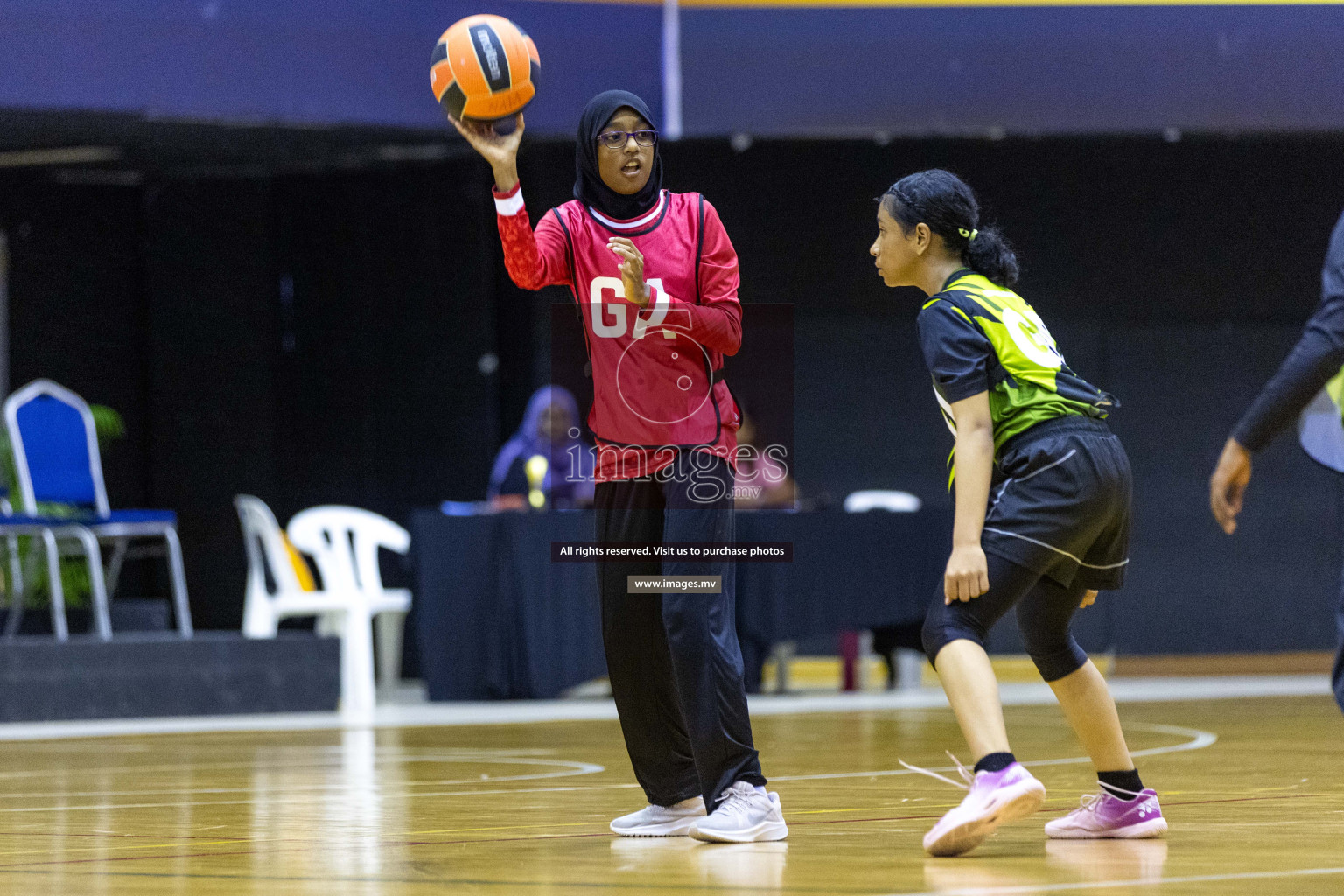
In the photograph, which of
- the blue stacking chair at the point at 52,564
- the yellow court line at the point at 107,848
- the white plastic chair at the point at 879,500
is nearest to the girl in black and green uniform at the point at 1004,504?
the yellow court line at the point at 107,848

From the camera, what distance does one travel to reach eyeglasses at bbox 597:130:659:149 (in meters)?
3.67

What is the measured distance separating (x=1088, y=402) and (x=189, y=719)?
6241mm

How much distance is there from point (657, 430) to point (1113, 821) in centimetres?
123

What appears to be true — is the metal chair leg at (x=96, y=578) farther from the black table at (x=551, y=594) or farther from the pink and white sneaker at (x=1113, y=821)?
the pink and white sneaker at (x=1113, y=821)

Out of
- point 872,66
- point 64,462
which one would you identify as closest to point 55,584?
point 64,462

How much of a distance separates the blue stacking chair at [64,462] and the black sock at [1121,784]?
20.6 ft

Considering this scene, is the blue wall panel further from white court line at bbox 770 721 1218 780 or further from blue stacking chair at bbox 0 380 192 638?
white court line at bbox 770 721 1218 780

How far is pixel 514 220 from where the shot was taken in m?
3.56

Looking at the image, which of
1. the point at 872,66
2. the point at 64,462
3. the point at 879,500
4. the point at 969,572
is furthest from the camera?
the point at 879,500

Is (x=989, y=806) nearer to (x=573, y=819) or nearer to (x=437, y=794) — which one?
(x=573, y=819)

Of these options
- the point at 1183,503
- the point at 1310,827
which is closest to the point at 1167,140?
the point at 1183,503

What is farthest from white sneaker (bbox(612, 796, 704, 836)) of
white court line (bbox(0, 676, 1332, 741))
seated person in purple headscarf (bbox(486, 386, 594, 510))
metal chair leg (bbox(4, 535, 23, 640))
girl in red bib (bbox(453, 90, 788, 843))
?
metal chair leg (bbox(4, 535, 23, 640))

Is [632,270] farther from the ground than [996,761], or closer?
farther from the ground

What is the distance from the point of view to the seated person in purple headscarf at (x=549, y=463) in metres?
9.98
